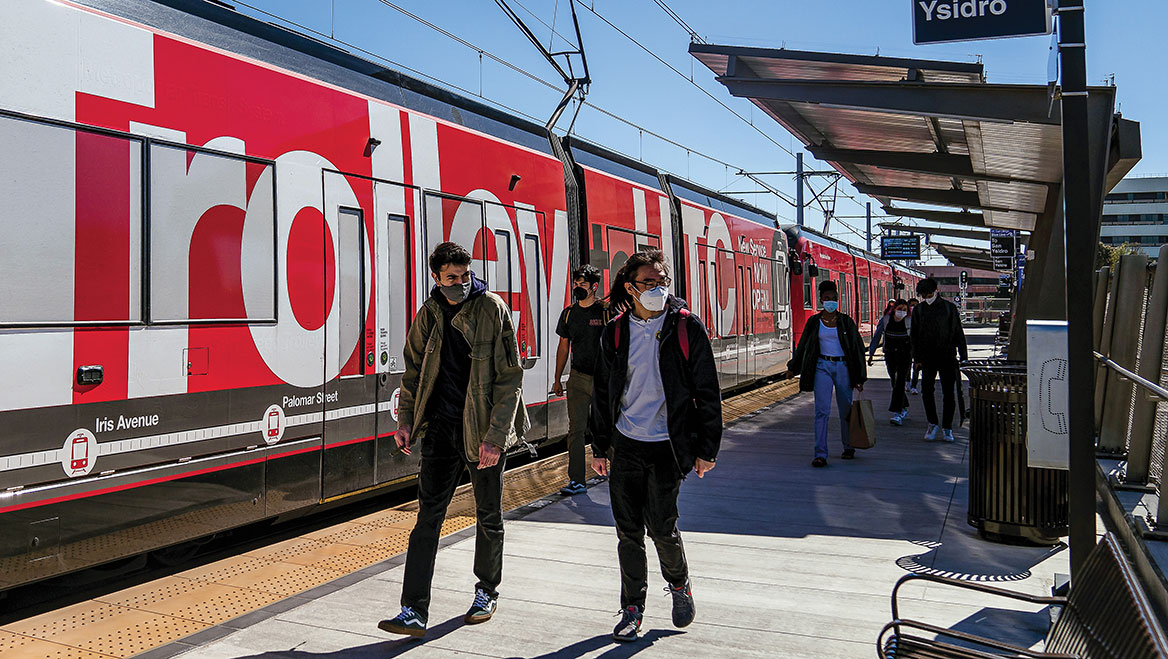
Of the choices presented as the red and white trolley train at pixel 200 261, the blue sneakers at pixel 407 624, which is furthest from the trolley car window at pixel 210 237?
the blue sneakers at pixel 407 624

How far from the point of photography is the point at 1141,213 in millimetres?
98438

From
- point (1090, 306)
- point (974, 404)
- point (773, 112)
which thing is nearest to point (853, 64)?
point (773, 112)

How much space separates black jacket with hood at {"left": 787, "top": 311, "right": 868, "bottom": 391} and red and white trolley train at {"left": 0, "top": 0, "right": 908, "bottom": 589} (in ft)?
10.3

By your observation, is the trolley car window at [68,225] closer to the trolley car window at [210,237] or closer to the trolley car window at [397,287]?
the trolley car window at [210,237]

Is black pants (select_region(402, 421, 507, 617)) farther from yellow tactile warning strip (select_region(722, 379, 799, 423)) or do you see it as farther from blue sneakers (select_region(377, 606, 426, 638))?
yellow tactile warning strip (select_region(722, 379, 799, 423))

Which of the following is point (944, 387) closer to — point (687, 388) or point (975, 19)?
point (975, 19)

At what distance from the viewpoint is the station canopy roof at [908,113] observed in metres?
9.70

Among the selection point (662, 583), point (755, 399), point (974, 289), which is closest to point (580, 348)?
point (662, 583)

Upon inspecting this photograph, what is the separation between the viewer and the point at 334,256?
21.2 ft

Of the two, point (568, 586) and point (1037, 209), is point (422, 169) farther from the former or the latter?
point (1037, 209)

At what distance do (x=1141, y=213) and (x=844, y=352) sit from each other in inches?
4114

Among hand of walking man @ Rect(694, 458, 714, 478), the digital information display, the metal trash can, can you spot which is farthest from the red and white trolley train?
the digital information display

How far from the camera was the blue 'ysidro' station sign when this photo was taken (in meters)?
5.21

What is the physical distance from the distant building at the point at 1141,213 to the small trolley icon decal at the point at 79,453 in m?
106
